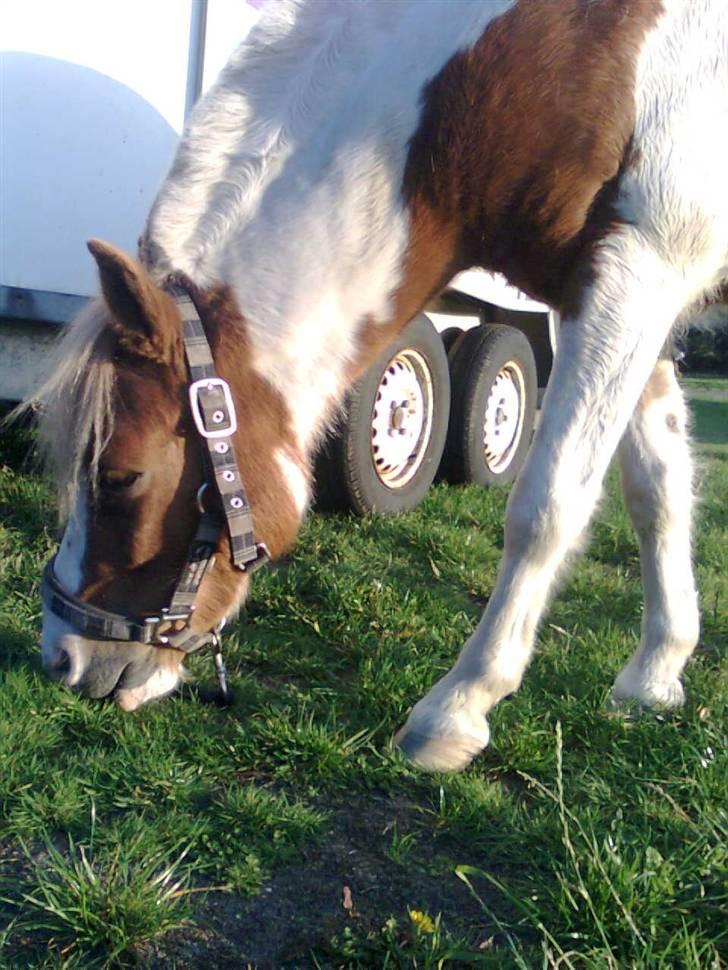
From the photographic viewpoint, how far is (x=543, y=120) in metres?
2.28

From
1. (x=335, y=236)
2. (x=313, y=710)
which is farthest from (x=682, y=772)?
(x=335, y=236)

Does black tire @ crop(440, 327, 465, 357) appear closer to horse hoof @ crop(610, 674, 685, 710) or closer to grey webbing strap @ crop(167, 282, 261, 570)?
horse hoof @ crop(610, 674, 685, 710)

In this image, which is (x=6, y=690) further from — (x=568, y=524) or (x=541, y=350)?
(x=541, y=350)

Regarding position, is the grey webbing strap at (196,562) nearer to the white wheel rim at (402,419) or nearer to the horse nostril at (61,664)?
the horse nostril at (61,664)

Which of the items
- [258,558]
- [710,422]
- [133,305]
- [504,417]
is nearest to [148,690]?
[258,558]

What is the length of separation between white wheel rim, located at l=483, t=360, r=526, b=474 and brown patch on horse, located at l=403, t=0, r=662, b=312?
306 cm

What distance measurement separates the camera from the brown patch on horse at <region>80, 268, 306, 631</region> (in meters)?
2.16

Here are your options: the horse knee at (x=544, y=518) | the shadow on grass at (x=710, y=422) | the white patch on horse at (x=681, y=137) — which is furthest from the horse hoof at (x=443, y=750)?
the shadow on grass at (x=710, y=422)

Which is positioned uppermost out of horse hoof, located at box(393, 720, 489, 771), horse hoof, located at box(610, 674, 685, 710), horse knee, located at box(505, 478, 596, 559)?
horse knee, located at box(505, 478, 596, 559)

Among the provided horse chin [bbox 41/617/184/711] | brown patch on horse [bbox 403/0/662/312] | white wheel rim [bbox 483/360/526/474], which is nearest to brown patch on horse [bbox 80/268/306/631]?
horse chin [bbox 41/617/184/711]

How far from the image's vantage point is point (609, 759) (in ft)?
7.59

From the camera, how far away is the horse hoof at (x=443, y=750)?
2232 mm

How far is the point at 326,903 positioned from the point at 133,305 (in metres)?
1.31

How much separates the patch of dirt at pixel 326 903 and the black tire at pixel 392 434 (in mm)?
2286
